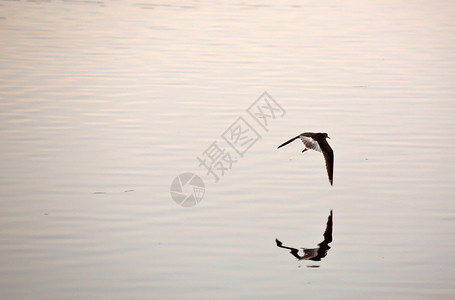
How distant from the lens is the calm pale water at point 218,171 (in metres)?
7.24

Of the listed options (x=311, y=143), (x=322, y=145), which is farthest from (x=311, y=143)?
(x=322, y=145)

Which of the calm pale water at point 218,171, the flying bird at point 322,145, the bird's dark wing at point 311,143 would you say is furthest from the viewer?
the bird's dark wing at point 311,143

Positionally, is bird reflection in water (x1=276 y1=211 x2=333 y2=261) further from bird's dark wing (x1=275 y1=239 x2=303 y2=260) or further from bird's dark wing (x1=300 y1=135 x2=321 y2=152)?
Result: bird's dark wing (x1=300 y1=135 x2=321 y2=152)

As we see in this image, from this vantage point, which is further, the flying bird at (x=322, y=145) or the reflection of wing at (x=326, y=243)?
the flying bird at (x=322, y=145)

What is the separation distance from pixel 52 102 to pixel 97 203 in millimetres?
5652

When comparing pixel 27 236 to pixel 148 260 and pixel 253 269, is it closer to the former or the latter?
pixel 148 260

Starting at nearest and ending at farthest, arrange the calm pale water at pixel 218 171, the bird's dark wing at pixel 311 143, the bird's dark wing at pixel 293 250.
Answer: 1. the calm pale water at pixel 218 171
2. the bird's dark wing at pixel 293 250
3. the bird's dark wing at pixel 311 143

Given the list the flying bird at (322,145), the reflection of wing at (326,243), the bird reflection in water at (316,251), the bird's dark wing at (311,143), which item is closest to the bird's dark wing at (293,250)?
the bird reflection in water at (316,251)

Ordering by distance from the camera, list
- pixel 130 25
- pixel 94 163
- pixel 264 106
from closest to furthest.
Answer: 1. pixel 94 163
2. pixel 264 106
3. pixel 130 25

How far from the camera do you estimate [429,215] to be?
9.01 meters

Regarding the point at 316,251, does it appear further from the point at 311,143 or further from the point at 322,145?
the point at 311,143

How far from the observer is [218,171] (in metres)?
10.5

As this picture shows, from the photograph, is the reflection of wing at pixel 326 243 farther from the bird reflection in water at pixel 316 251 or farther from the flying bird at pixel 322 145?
the flying bird at pixel 322 145

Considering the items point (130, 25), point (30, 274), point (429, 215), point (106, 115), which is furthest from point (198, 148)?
point (130, 25)
